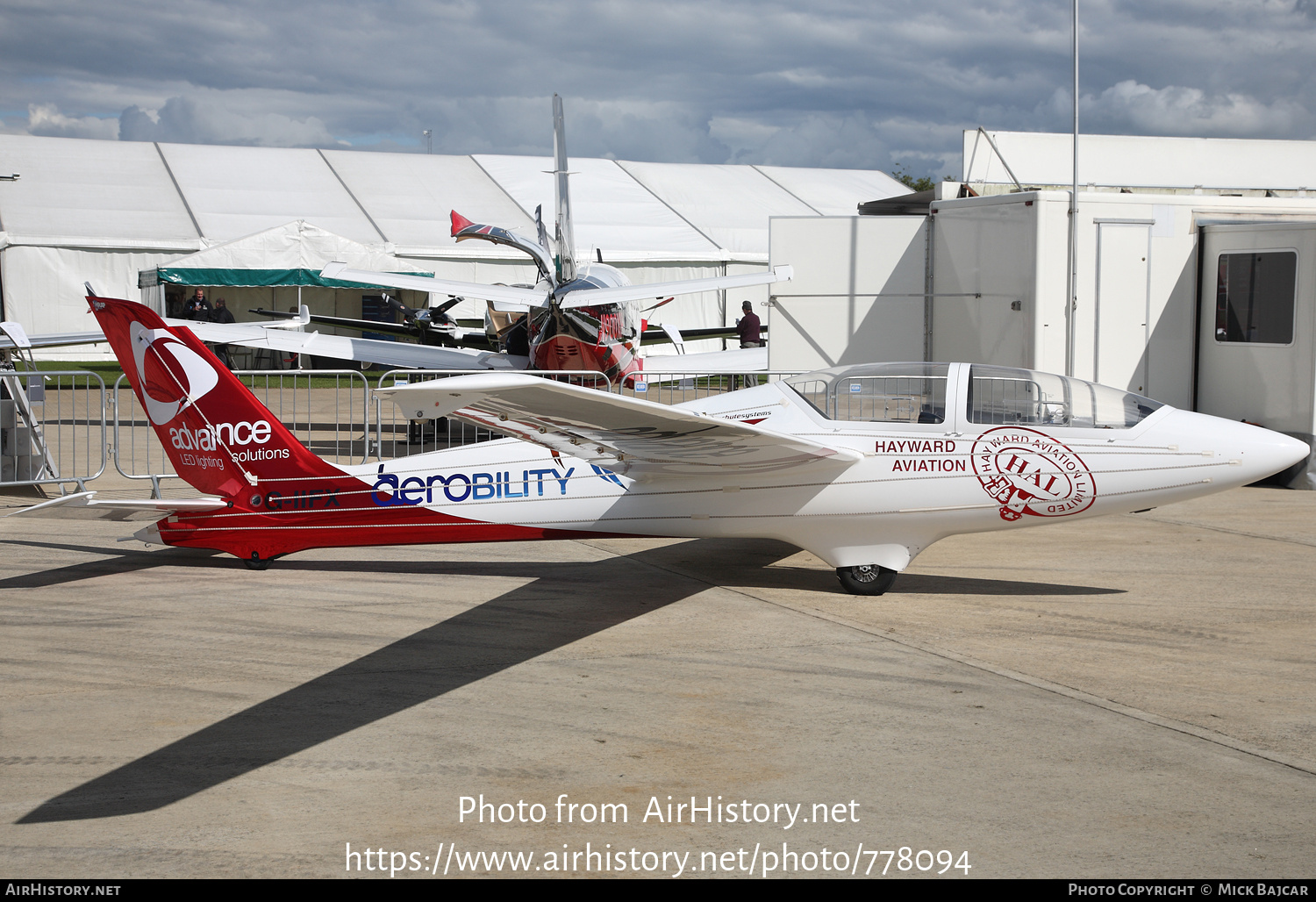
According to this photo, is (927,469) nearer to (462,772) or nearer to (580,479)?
(580,479)

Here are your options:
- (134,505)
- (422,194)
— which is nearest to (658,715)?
(134,505)

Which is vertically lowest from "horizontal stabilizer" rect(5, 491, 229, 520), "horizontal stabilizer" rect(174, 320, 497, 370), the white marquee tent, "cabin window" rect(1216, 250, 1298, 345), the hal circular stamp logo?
"horizontal stabilizer" rect(5, 491, 229, 520)

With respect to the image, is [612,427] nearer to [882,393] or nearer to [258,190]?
[882,393]

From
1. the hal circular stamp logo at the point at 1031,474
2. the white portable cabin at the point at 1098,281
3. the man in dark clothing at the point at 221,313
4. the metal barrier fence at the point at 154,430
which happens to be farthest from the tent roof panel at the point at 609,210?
the hal circular stamp logo at the point at 1031,474

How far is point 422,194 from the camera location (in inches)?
1268

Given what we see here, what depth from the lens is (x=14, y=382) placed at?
35.0 feet

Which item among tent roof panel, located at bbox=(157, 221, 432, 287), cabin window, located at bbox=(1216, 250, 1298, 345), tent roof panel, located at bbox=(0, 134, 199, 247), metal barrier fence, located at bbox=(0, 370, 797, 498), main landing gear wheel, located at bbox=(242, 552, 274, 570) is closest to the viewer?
main landing gear wheel, located at bbox=(242, 552, 274, 570)

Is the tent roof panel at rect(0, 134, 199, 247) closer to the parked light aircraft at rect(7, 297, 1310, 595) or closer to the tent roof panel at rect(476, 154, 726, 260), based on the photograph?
the tent roof panel at rect(476, 154, 726, 260)

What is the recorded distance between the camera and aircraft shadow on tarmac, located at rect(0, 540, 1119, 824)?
4188 millimetres

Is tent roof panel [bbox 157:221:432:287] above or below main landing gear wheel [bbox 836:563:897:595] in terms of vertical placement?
above

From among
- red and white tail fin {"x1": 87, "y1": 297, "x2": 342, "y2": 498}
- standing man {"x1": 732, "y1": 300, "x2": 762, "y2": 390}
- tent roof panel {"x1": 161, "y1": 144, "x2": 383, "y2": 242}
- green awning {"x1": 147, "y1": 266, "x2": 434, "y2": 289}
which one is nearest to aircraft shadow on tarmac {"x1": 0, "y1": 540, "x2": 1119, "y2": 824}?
red and white tail fin {"x1": 87, "y1": 297, "x2": 342, "y2": 498}

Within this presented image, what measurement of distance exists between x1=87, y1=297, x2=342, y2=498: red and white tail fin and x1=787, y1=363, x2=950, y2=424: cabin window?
338 cm

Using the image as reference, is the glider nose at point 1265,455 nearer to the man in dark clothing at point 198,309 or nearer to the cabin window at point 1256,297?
the cabin window at point 1256,297

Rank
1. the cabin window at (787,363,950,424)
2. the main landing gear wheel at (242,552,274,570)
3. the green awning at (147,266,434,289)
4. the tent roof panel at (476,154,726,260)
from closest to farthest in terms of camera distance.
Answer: the cabin window at (787,363,950,424)
the main landing gear wheel at (242,552,274,570)
the green awning at (147,266,434,289)
the tent roof panel at (476,154,726,260)
